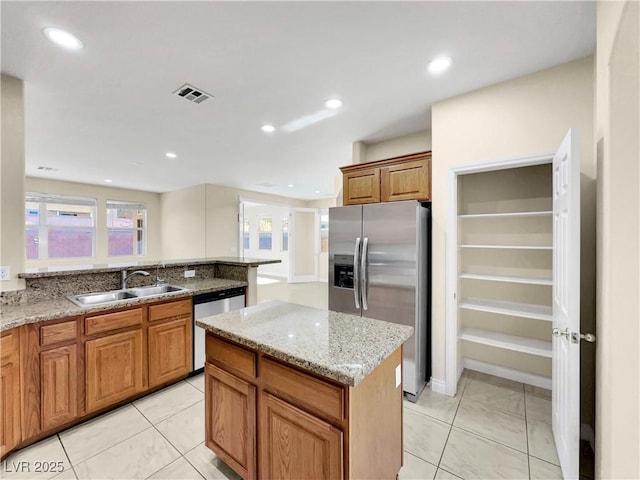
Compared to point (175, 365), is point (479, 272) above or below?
above

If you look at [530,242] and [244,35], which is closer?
[244,35]

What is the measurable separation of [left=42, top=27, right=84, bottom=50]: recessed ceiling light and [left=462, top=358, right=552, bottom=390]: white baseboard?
433cm

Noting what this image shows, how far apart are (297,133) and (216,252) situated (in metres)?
4.48

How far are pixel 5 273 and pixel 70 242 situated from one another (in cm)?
548

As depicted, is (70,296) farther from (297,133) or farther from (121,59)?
(297,133)

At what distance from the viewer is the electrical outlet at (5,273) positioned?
210 centimetres

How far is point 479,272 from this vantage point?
292 centimetres

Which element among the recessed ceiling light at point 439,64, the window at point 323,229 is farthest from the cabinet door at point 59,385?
the window at point 323,229

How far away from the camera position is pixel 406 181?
9.28 ft

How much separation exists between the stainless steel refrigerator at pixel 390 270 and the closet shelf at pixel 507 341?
431 millimetres

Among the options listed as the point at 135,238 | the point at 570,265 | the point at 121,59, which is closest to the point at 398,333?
the point at 570,265

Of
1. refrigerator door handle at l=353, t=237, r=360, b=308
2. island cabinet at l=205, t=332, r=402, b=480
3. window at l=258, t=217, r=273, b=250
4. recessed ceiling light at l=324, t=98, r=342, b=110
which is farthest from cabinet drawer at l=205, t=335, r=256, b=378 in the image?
window at l=258, t=217, r=273, b=250

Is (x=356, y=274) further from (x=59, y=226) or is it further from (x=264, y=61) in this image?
(x=59, y=226)

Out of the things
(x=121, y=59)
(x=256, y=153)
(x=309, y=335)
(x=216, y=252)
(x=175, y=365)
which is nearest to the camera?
(x=309, y=335)
